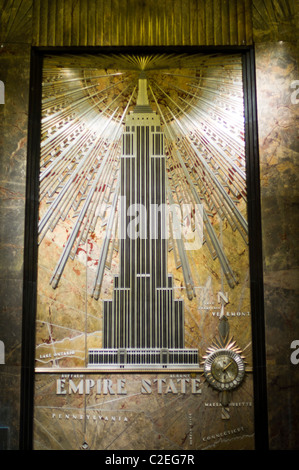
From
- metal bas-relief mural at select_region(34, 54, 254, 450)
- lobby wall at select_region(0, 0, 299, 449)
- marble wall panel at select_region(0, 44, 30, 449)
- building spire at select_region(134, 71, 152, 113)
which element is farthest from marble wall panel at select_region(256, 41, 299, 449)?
marble wall panel at select_region(0, 44, 30, 449)

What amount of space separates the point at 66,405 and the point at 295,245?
2560mm

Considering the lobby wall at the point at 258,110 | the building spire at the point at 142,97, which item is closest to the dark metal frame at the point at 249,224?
the lobby wall at the point at 258,110

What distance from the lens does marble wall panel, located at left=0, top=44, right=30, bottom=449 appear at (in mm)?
5148

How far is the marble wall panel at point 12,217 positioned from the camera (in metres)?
5.15

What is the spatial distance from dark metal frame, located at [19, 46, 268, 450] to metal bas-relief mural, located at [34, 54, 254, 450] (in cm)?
7

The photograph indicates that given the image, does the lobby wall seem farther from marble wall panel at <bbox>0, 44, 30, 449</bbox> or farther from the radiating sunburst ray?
the radiating sunburst ray

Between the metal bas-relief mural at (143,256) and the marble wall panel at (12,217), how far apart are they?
0.20 m

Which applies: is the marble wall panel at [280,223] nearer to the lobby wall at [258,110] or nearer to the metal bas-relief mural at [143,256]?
the lobby wall at [258,110]

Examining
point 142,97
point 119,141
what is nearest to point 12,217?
point 119,141

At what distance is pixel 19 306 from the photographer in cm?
525

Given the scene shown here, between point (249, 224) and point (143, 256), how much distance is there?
1053 mm

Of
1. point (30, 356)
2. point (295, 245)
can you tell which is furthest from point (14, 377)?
point (295, 245)

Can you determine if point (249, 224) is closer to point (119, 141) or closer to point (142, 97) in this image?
point (119, 141)
